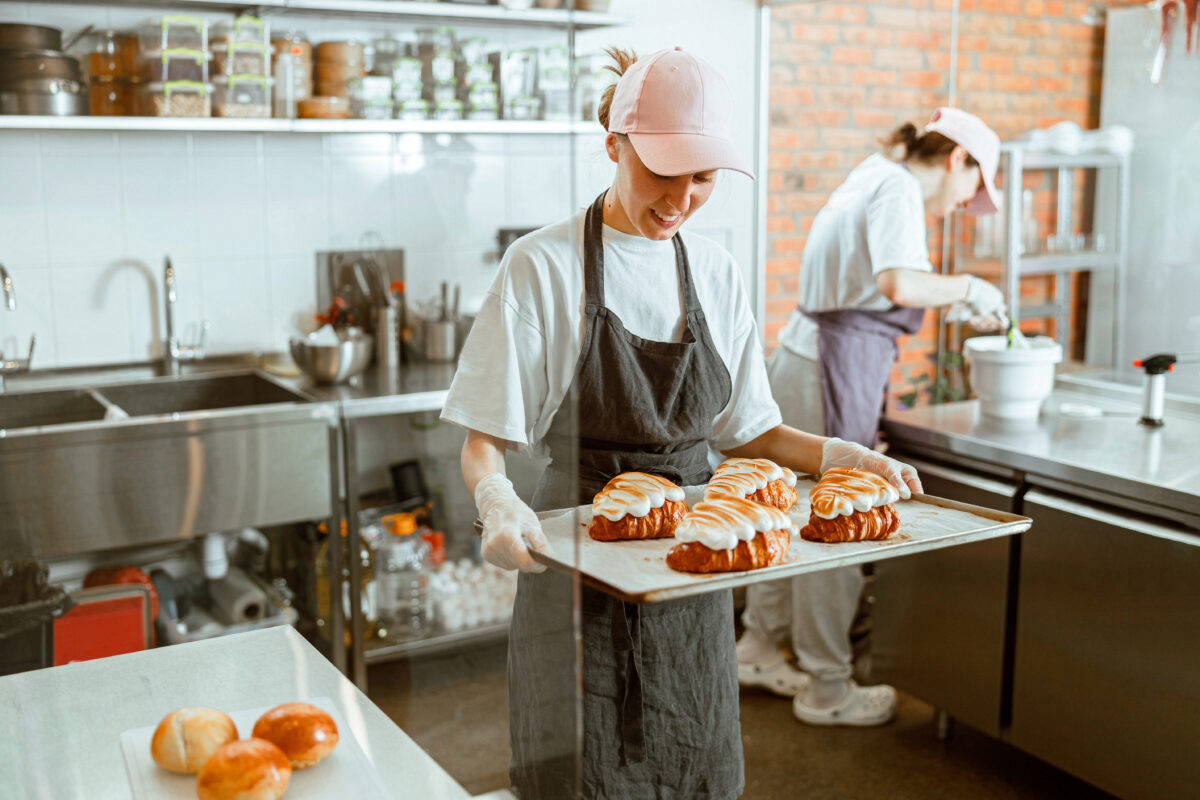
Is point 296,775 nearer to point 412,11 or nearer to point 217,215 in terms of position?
point 412,11

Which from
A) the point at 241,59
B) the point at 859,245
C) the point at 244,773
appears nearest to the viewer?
the point at 244,773

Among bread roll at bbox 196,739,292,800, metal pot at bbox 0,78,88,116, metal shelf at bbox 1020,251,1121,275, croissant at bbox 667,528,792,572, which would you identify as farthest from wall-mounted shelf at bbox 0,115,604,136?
metal shelf at bbox 1020,251,1121,275

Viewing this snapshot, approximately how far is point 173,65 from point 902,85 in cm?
181

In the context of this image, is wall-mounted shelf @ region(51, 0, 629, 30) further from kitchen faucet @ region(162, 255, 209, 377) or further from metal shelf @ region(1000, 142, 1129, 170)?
metal shelf @ region(1000, 142, 1129, 170)

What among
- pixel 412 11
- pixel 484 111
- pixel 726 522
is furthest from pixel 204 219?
pixel 726 522

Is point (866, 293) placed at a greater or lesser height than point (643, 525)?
greater

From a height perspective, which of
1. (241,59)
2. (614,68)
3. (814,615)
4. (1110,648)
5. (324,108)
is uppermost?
(241,59)

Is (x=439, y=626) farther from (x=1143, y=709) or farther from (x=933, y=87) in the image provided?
(x=933, y=87)

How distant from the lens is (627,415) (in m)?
1.22

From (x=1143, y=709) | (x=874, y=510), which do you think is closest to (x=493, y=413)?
(x=874, y=510)

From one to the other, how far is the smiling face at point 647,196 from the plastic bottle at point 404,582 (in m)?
0.38

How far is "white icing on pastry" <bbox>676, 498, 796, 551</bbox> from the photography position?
1.10m

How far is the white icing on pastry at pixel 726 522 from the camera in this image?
1.10 metres

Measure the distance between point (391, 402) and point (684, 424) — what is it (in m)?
0.33
